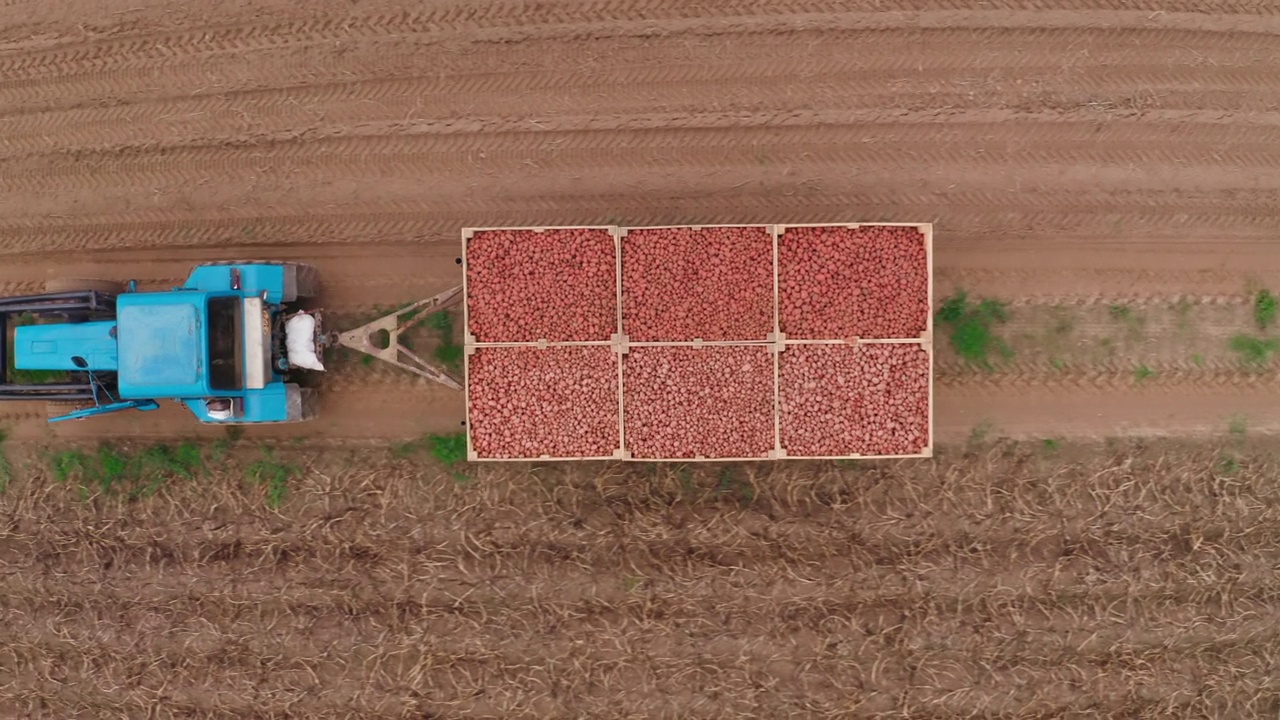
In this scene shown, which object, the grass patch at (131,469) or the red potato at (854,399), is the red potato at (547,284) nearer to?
the red potato at (854,399)

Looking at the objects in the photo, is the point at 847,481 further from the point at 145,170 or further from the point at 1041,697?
the point at 145,170

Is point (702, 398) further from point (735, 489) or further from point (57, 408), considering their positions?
point (57, 408)

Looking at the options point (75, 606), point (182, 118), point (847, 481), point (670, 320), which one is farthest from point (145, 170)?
point (847, 481)

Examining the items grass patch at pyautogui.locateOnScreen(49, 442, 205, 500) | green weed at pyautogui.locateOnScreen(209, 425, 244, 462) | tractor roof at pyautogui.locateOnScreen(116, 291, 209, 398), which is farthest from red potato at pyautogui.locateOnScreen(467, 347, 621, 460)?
grass patch at pyautogui.locateOnScreen(49, 442, 205, 500)

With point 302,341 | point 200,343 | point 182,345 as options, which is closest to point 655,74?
point 302,341

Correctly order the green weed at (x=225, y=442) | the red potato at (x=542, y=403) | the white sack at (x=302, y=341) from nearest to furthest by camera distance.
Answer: the red potato at (x=542, y=403)
the white sack at (x=302, y=341)
the green weed at (x=225, y=442)

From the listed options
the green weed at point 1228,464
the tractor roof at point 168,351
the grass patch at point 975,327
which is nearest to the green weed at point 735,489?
the grass patch at point 975,327
